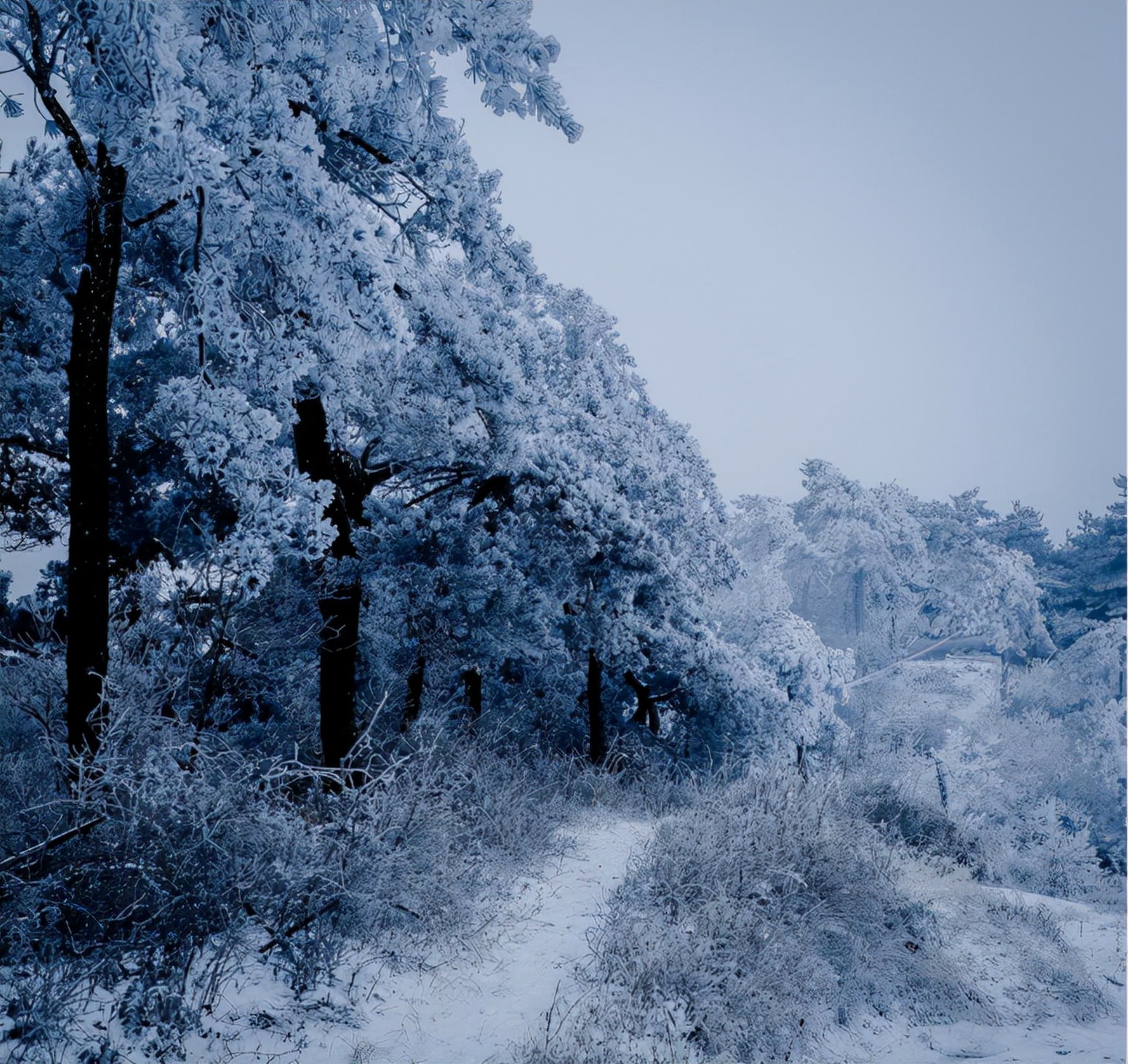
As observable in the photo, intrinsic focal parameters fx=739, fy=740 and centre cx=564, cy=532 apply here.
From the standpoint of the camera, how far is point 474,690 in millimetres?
13039

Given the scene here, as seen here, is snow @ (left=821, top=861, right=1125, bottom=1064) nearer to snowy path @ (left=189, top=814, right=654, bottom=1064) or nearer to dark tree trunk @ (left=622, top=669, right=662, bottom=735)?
snowy path @ (left=189, top=814, right=654, bottom=1064)

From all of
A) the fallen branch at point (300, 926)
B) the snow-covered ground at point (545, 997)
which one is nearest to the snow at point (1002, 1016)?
the snow-covered ground at point (545, 997)

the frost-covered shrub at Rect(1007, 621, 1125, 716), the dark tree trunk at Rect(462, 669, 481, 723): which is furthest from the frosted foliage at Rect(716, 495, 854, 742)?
the frost-covered shrub at Rect(1007, 621, 1125, 716)

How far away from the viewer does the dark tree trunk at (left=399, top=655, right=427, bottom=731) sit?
1087 cm

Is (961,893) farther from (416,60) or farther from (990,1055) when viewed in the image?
(416,60)

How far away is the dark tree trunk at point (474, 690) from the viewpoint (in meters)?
12.8

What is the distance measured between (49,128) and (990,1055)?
29.0ft

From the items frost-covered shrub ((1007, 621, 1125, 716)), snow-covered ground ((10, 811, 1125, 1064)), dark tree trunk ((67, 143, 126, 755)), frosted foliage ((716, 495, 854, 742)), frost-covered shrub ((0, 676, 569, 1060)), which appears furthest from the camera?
frost-covered shrub ((1007, 621, 1125, 716))

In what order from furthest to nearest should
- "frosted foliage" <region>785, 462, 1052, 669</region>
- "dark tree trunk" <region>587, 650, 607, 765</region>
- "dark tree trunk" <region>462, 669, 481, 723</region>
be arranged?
1. "frosted foliage" <region>785, 462, 1052, 669</region>
2. "dark tree trunk" <region>462, 669, 481, 723</region>
3. "dark tree trunk" <region>587, 650, 607, 765</region>

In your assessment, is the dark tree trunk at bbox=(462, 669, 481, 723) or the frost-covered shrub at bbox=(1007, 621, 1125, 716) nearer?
the dark tree trunk at bbox=(462, 669, 481, 723)

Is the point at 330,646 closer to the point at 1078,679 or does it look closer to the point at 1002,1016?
the point at 1002,1016

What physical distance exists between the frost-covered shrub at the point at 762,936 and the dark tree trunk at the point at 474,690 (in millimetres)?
6201

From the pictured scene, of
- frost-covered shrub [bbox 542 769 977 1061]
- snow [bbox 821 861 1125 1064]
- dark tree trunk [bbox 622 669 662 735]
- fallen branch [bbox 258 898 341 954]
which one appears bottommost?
snow [bbox 821 861 1125 1064]

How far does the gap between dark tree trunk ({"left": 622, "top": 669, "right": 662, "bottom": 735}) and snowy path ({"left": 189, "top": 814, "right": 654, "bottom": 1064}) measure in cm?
744
